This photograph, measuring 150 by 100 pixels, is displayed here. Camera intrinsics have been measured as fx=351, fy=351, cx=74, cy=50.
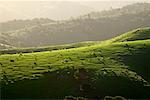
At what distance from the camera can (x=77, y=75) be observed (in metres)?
54.8

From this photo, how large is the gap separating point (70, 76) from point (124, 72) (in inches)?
388

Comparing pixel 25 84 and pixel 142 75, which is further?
pixel 142 75

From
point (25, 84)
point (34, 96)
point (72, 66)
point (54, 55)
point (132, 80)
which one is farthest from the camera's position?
point (54, 55)

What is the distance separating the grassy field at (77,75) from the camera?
49969mm

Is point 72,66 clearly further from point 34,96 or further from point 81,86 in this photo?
point 34,96

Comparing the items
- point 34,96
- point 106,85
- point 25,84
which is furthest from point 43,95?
point 106,85

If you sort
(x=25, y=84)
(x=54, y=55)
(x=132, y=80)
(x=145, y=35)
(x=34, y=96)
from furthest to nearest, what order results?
(x=145, y=35)
(x=54, y=55)
(x=132, y=80)
(x=25, y=84)
(x=34, y=96)

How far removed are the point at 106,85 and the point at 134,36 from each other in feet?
161

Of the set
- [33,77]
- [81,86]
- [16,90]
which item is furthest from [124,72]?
[16,90]

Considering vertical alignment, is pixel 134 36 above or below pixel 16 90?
above

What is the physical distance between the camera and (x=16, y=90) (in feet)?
164

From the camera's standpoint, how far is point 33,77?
54719 mm

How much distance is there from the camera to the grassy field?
50.0 metres

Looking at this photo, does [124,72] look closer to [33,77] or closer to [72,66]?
[72,66]
